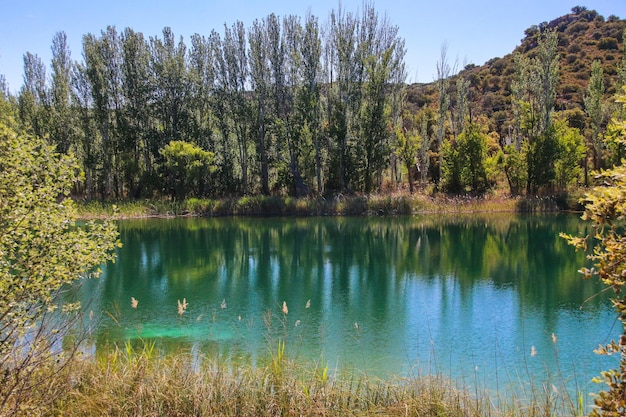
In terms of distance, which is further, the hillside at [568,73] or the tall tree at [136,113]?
the hillside at [568,73]

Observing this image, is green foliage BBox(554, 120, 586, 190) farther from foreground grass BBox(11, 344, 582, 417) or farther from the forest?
foreground grass BBox(11, 344, 582, 417)

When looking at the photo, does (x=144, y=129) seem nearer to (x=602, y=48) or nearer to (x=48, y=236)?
(x=48, y=236)

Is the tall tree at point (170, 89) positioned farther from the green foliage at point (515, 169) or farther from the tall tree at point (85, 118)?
the green foliage at point (515, 169)

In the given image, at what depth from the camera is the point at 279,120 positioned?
3475 cm

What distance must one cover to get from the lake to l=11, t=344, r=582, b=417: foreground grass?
47 cm

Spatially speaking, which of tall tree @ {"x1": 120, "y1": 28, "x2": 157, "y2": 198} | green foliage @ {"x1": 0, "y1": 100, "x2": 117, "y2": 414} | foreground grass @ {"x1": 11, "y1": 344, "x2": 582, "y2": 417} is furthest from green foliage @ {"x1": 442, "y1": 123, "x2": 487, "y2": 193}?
green foliage @ {"x1": 0, "y1": 100, "x2": 117, "y2": 414}

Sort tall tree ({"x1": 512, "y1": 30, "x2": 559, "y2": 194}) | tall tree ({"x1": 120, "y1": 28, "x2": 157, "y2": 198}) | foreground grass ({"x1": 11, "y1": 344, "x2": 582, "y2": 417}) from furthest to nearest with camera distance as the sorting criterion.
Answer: tall tree ({"x1": 120, "y1": 28, "x2": 157, "y2": 198})
tall tree ({"x1": 512, "y1": 30, "x2": 559, "y2": 194})
foreground grass ({"x1": 11, "y1": 344, "x2": 582, "y2": 417})

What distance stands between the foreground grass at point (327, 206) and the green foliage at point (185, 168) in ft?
5.58

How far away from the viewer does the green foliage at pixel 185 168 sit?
33.7 metres

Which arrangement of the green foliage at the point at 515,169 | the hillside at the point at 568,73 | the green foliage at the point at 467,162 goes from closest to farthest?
the green foliage at the point at 515,169 → the green foliage at the point at 467,162 → the hillside at the point at 568,73

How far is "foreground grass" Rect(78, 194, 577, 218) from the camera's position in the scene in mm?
31172

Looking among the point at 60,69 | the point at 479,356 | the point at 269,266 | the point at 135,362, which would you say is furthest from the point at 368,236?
the point at 60,69

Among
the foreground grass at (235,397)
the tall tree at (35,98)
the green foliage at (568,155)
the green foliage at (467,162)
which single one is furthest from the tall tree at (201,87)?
the foreground grass at (235,397)

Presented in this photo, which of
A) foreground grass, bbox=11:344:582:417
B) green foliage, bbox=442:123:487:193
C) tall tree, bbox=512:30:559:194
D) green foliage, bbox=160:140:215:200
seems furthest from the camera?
green foliage, bbox=160:140:215:200
